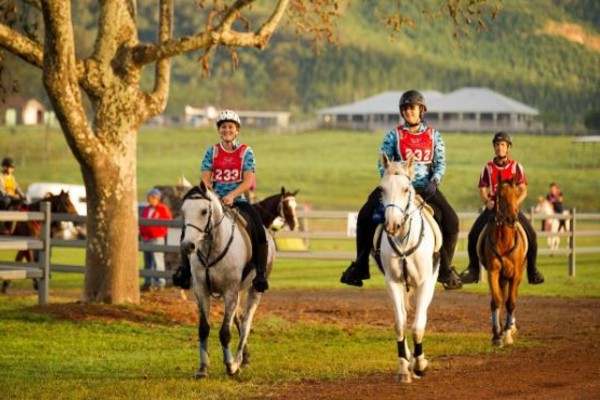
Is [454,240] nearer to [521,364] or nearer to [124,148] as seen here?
[521,364]

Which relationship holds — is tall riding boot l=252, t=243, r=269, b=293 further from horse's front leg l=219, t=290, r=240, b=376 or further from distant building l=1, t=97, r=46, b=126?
distant building l=1, t=97, r=46, b=126

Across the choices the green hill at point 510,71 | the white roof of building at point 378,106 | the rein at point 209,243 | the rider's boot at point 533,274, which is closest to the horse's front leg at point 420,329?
the rein at point 209,243

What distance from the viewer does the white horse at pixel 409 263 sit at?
13.5m

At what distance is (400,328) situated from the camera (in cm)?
1380

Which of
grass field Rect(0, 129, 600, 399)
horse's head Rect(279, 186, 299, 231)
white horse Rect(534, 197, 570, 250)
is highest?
horse's head Rect(279, 186, 299, 231)

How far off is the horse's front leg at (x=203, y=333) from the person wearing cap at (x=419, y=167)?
6.04 ft

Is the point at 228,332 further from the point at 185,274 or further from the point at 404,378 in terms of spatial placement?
the point at 404,378

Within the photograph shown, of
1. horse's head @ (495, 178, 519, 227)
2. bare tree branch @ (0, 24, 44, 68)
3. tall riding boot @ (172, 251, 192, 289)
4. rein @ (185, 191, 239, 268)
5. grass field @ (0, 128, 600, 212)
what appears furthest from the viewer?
grass field @ (0, 128, 600, 212)

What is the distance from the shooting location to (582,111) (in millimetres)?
156750

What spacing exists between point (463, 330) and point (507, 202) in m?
3.40

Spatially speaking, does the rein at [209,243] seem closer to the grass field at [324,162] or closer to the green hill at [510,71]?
the grass field at [324,162]

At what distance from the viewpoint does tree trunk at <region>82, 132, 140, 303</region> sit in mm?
21078

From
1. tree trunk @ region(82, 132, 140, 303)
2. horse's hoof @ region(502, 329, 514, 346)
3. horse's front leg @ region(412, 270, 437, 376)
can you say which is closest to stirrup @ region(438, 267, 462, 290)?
horse's front leg @ region(412, 270, 437, 376)

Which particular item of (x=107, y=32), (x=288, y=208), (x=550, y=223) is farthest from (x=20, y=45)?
(x=550, y=223)
